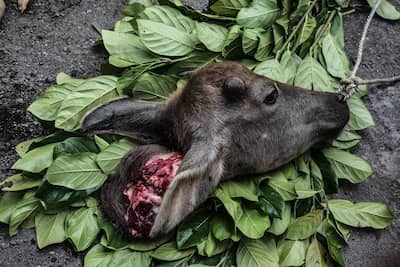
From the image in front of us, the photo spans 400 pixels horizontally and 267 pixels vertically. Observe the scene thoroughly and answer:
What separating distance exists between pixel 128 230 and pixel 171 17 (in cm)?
96

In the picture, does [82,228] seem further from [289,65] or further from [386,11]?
[386,11]

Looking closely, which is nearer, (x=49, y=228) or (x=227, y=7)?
(x=49, y=228)

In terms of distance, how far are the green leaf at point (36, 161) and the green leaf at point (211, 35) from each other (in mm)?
730

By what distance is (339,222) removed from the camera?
2500 mm

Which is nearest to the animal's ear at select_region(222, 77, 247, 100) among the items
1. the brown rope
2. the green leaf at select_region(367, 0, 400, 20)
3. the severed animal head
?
the severed animal head

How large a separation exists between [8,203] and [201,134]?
73 centimetres

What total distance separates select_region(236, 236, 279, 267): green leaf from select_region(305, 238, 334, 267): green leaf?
0.13 m

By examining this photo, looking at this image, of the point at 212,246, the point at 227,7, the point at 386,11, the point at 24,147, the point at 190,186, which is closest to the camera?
the point at 190,186

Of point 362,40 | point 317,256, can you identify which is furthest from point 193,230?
point 362,40

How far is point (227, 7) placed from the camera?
2.92 m

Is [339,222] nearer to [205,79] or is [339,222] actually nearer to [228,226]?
[228,226]

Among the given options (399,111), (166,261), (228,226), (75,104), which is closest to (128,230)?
(166,261)

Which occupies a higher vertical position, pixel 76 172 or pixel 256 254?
pixel 76 172

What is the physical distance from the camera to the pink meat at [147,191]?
7.48 ft
